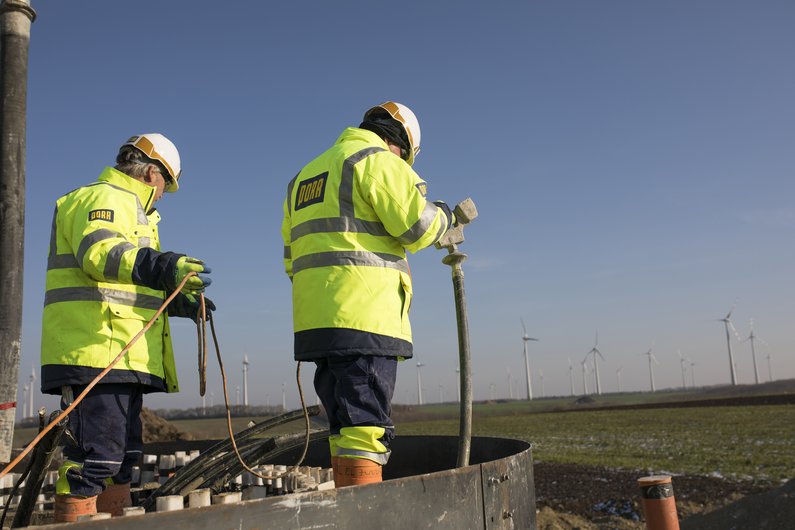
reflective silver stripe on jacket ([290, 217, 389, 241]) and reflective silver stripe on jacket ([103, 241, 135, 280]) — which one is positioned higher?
reflective silver stripe on jacket ([290, 217, 389, 241])

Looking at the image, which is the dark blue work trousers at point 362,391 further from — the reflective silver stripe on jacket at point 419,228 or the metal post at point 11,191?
the metal post at point 11,191

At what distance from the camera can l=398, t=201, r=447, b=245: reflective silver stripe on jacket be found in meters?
3.11

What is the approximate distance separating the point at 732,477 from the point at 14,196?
12407 millimetres

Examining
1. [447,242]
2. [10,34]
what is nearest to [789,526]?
[447,242]

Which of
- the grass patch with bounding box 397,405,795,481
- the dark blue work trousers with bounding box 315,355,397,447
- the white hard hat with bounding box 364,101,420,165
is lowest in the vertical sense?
the grass patch with bounding box 397,405,795,481

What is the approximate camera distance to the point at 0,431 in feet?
17.2

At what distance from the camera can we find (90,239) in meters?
3.47

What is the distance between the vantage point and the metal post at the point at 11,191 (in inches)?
215

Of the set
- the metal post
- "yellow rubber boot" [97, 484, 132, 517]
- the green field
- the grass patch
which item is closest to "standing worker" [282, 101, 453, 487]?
"yellow rubber boot" [97, 484, 132, 517]

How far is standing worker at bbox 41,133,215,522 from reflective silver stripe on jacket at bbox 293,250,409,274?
2.21 feet

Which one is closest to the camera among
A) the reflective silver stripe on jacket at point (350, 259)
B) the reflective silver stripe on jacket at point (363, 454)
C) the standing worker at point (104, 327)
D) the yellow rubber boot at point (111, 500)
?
the reflective silver stripe on jacket at point (363, 454)

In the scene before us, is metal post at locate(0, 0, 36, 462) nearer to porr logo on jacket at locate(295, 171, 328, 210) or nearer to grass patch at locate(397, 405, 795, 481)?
porr logo on jacket at locate(295, 171, 328, 210)

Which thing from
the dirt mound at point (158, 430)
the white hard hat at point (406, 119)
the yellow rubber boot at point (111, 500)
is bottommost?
the dirt mound at point (158, 430)

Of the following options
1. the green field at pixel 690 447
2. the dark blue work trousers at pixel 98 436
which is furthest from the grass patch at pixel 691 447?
the dark blue work trousers at pixel 98 436
